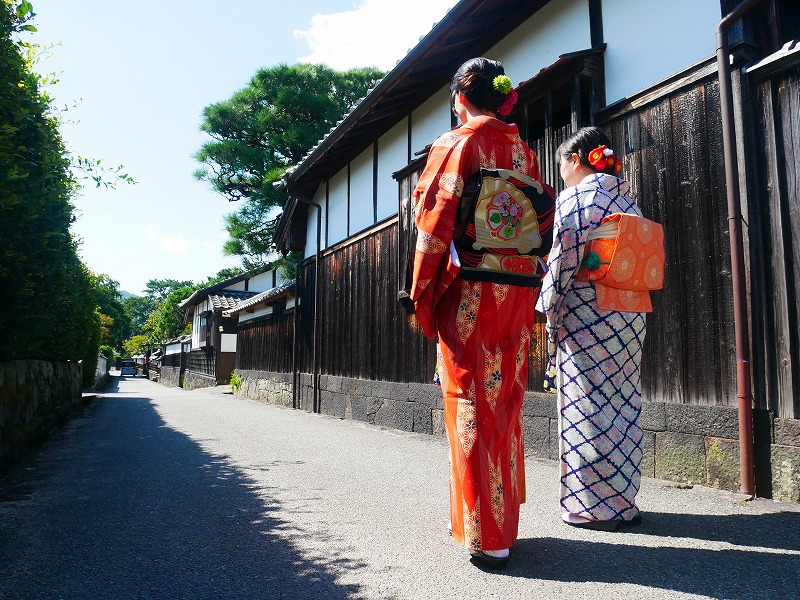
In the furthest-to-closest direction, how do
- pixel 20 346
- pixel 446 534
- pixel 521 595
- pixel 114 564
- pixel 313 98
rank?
pixel 313 98 → pixel 20 346 → pixel 446 534 → pixel 114 564 → pixel 521 595

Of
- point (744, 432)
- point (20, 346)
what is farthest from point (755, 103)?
point (20, 346)

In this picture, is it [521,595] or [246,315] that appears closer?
[521,595]

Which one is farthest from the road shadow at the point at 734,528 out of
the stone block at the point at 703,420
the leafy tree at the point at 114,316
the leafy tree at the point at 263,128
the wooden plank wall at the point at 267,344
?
the leafy tree at the point at 114,316

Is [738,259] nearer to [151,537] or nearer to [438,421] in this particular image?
[151,537]

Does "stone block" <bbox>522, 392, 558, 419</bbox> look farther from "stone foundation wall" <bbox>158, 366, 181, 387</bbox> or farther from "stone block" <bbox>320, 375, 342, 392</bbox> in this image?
"stone foundation wall" <bbox>158, 366, 181, 387</bbox>

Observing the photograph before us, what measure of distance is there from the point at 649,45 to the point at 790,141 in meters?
1.60

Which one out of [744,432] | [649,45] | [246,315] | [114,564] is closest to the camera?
[114,564]

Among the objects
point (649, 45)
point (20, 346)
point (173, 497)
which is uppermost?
point (649, 45)

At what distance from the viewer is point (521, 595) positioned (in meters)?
2.09

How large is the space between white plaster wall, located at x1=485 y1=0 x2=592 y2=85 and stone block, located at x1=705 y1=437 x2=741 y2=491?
12.0 ft

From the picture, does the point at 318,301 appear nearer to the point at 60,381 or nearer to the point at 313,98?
the point at 60,381

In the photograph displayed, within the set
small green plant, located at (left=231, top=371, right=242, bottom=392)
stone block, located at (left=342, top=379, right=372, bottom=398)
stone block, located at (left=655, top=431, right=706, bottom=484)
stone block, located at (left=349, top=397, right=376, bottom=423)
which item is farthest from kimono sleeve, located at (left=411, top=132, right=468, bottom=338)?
small green plant, located at (left=231, top=371, right=242, bottom=392)

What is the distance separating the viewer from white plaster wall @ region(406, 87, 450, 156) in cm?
781

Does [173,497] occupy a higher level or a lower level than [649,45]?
lower
